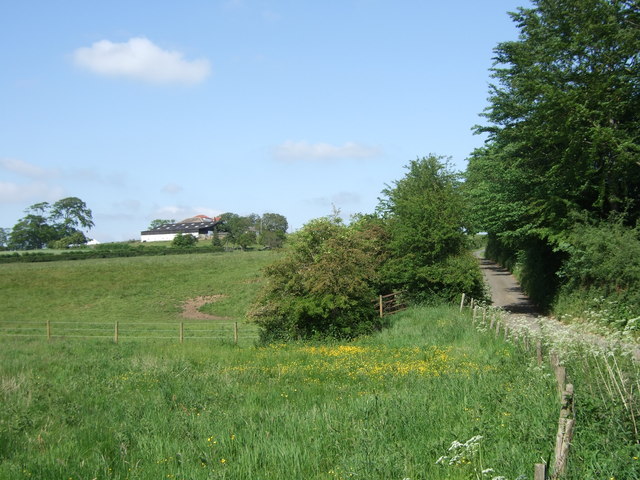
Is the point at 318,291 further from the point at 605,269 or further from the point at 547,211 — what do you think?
the point at 547,211

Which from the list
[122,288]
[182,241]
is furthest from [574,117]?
[182,241]

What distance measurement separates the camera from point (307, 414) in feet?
28.9

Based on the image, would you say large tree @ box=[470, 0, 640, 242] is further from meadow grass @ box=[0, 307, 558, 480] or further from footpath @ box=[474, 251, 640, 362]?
meadow grass @ box=[0, 307, 558, 480]

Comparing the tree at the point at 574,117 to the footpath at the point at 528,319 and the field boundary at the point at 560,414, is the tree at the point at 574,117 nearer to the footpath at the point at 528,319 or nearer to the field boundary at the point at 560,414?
the footpath at the point at 528,319

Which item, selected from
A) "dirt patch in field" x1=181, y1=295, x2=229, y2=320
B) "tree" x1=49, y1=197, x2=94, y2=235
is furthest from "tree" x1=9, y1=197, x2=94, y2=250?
"dirt patch in field" x1=181, y1=295, x2=229, y2=320

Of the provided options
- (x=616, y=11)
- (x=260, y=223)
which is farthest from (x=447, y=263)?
(x=260, y=223)

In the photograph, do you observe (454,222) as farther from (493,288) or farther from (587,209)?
(493,288)

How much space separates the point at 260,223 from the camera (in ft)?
441

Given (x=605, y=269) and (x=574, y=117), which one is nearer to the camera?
(x=605, y=269)

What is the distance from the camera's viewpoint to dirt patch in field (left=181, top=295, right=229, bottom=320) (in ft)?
134

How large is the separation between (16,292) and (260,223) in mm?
86211

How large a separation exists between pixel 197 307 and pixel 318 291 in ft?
80.4

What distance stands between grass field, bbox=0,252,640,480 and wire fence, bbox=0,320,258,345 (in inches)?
255

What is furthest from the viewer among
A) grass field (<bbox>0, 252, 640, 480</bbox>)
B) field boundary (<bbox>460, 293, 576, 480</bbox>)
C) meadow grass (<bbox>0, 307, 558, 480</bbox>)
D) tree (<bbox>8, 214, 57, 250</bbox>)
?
tree (<bbox>8, 214, 57, 250</bbox>)
